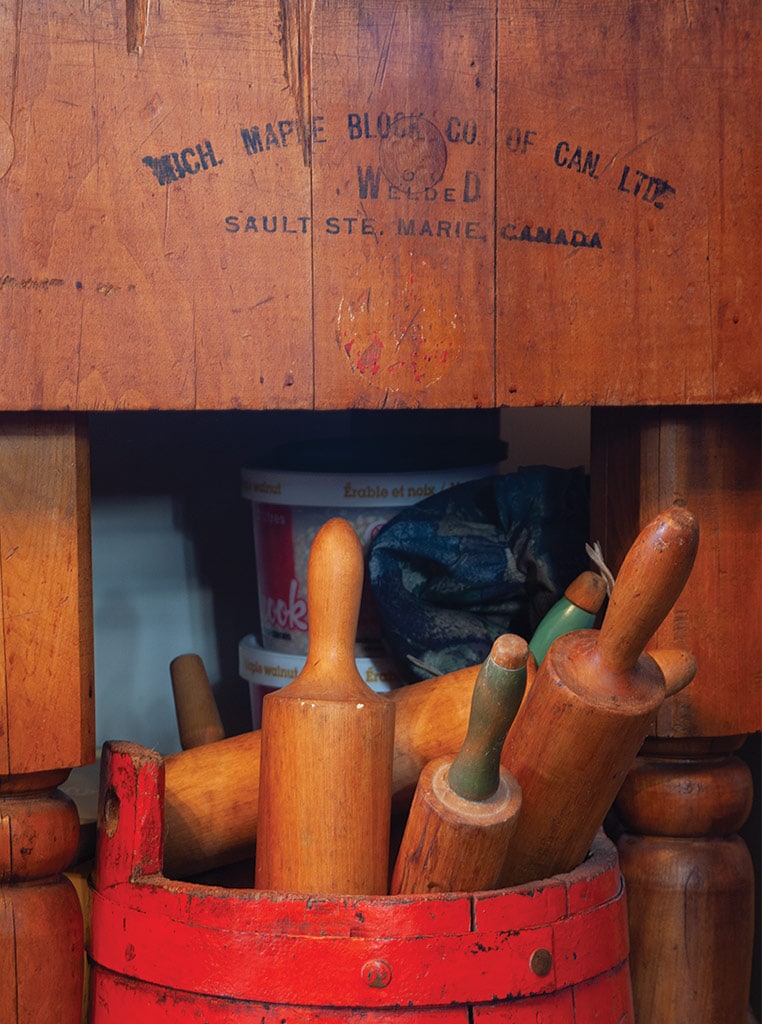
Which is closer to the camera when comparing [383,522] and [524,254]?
[524,254]

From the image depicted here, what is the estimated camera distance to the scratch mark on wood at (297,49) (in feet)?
3.00

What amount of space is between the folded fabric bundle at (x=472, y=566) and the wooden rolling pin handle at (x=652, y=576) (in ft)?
1.13

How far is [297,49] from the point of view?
92cm

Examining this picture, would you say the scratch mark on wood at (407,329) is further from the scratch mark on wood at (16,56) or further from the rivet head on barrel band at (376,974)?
the rivet head on barrel band at (376,974)

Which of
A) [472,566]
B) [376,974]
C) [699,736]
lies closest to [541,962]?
[376,974]

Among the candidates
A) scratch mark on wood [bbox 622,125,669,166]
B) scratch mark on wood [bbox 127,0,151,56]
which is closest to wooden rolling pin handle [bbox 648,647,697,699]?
scratch mark on wood [bbox 622,125,669,166]

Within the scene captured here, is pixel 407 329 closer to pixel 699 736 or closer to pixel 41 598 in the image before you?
pixel 41 598

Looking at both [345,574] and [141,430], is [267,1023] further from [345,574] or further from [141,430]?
[141,430]

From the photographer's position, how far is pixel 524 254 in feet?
3.17

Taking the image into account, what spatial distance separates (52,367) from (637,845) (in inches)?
25.2

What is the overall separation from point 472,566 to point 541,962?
1.40ft

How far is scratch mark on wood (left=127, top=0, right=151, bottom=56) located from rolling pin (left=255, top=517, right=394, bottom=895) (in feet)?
1.47

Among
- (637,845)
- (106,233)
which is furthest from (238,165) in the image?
(637,845)

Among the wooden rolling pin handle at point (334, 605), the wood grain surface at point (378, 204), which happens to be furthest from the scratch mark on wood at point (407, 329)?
the wooden rolling pin handle at point (334, 605)
